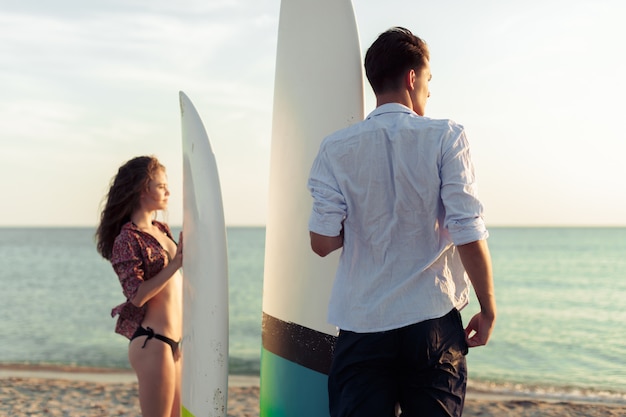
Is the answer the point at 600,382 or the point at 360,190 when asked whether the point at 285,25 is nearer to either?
the point at 360,190

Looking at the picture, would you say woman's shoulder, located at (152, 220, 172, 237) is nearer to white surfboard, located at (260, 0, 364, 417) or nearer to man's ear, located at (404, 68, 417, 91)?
white surfboard, located at (260, 0, 364, 417)

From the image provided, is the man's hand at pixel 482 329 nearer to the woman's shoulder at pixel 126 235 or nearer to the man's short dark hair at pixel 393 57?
the man's short dark hair at pixel 393 57

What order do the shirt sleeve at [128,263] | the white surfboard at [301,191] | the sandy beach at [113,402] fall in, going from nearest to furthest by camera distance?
1. the shirt sleeve at [128,263]
2. the white surfboard at [301,191]
3. the sandy beach at [113,402]

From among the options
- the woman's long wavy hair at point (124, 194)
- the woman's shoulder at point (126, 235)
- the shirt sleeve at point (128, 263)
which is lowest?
the shirt sleeve at point (128, 263)

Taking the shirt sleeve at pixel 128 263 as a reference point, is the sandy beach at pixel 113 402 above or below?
below

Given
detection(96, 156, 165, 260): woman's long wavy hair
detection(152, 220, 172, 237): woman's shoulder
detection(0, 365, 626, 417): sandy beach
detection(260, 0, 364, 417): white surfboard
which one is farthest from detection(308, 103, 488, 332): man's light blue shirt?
detection(0, 365, 626, 417): sandy beach

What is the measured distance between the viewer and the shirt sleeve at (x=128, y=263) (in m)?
2.57

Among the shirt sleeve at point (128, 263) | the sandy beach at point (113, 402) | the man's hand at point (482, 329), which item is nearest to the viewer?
the man's hand at point (482, 329)

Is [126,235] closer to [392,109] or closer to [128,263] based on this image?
[128,263]

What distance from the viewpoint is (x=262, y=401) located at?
2.96 metres

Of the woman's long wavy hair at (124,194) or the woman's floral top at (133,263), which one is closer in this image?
the woman's floral top at (133,263)

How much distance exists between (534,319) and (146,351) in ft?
47.9

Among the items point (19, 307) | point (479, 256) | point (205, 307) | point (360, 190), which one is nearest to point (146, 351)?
point (205, 307)

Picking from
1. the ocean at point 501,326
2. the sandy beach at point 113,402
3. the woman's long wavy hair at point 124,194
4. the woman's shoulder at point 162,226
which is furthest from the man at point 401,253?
the ocean at point 501,326
